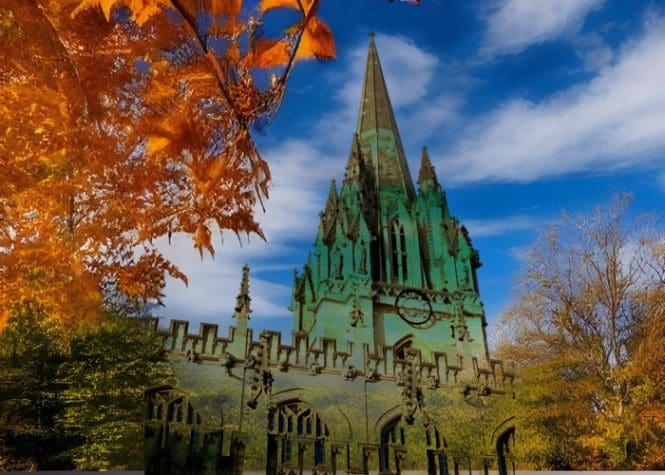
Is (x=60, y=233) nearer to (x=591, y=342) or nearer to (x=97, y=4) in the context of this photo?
(x=97, y=4)

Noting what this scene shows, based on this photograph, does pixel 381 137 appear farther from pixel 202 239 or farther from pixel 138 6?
pixel 138 6

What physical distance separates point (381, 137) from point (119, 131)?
63.5 feet

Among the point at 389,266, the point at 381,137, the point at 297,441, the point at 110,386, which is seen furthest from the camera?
the point at 381,137

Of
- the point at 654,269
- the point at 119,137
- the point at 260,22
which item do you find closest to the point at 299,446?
the point at 119,137

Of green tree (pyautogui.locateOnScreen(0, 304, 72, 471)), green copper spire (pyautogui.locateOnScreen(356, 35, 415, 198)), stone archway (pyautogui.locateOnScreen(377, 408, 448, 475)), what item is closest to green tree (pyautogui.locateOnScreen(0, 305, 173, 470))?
green tree (pyautogui.locateOnScreen(0, 304, 72, 471))

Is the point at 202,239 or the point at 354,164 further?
the point at 354,164

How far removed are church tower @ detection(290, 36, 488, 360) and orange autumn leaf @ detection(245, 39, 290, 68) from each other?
9.43 m

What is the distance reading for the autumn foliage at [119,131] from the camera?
21.2ft

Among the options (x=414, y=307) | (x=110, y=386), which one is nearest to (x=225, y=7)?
(x=110, y=386)

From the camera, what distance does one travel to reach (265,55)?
23.8 ft

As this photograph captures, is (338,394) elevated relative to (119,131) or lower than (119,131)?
lower

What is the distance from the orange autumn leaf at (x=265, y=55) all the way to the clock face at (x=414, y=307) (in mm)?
13755

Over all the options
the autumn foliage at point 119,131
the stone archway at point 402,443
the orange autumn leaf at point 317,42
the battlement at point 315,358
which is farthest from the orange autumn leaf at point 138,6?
the stone archway at point 402,443

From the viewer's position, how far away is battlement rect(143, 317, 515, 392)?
11.0 m
